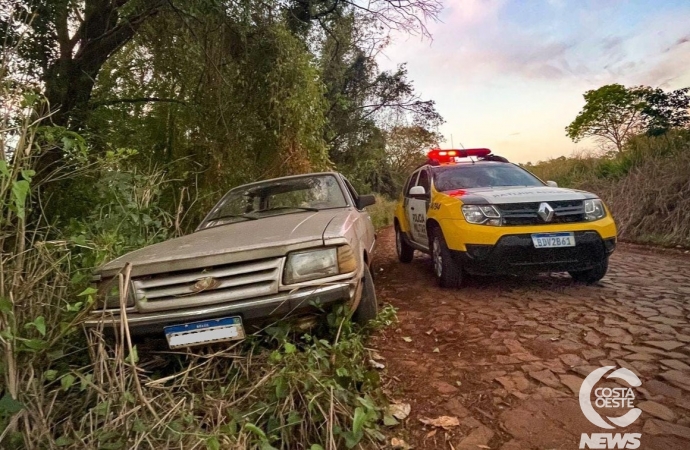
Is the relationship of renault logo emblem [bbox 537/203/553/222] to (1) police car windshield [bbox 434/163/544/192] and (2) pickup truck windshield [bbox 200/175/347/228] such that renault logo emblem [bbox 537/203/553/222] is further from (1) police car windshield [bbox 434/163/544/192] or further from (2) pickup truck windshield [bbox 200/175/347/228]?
(2) pickup truck windshield [bbox 200/175/347/228]

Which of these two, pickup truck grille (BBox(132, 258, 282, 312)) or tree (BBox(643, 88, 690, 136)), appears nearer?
pickup truck grille (BBox(132, 258, 282, 312))

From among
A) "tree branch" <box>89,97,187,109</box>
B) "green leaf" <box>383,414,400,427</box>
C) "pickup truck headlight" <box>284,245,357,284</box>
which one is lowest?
"green leaf" <box>383,414,400,427</box>

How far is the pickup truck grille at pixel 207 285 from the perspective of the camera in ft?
7.87

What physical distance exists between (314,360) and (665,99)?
10846 millimetres

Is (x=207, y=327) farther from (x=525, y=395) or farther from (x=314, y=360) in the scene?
(x=525, y=395)

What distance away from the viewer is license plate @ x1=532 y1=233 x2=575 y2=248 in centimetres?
389

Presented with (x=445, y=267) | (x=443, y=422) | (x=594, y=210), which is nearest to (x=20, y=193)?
(x=443, y=422)

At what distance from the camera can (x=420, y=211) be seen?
5453mm

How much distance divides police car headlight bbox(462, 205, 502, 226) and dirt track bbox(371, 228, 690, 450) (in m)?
0.76

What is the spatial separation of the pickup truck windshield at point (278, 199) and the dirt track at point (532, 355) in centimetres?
130

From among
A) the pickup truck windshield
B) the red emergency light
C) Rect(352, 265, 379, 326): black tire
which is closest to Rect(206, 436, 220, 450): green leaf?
Rect(352, 265, 379, 326): black tire

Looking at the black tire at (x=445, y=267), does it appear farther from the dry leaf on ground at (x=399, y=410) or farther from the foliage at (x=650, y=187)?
the foliage at (x=650, y=187)

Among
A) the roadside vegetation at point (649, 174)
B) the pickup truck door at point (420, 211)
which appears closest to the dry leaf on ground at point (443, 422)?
the pickup truck door at point (420, 211)

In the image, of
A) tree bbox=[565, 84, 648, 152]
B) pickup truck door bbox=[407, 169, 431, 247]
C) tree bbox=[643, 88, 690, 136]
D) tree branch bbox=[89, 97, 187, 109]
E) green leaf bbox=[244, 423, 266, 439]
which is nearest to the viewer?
green leaf bbox=[244, 423, 266, 439]
